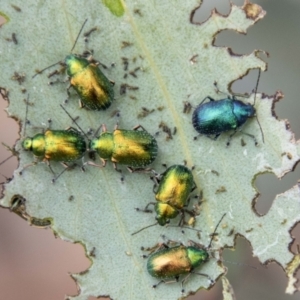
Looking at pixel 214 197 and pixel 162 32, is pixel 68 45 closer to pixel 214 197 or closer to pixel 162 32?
pixel 162 32

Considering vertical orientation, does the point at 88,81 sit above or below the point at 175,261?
above

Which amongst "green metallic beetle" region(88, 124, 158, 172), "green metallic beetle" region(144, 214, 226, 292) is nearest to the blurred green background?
"green metallic beetle" region(144, 214, 226, 292)

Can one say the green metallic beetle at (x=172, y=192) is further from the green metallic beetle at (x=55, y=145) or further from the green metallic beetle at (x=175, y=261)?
the green metallic beetle at (x=55, y=145)

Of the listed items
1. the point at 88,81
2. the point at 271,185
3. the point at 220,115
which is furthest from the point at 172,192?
the point at 271,185

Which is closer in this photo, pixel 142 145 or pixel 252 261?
pixel 142 145

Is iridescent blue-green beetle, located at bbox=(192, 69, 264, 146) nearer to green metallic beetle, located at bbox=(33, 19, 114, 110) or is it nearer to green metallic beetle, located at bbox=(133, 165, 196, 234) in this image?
green metallic beetle, located at bbox=(133, 165, 196, 234)

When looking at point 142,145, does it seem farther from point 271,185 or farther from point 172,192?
point 271,185

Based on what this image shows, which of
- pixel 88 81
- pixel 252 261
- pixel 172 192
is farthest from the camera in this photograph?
pixel 252 261

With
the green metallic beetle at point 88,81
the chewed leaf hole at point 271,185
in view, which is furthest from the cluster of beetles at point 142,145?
the chewed leaf hole at point 271,185
